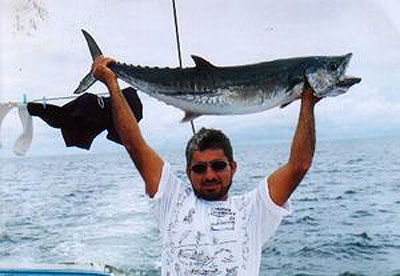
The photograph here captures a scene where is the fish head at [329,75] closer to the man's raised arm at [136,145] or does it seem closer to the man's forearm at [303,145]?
the man's forearm at [303,145]

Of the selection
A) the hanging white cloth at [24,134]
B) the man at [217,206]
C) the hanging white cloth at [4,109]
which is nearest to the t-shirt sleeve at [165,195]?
the man at [217,206]

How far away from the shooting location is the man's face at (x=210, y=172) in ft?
8.79

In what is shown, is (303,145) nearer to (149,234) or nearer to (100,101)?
(100,101)

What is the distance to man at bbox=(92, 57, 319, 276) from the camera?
263cm

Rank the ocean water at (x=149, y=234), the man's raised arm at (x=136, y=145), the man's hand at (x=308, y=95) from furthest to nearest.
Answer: the ocean water at (x=149, y=234)
the man's raised arm at (x=136, y=145)
the man's hand at (x=308, y=95)

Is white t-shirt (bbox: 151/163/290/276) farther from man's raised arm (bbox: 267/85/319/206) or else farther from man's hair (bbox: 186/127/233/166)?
man's hair (bbox: 186/127/233/166)

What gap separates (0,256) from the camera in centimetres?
1173

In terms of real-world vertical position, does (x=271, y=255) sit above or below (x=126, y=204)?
below

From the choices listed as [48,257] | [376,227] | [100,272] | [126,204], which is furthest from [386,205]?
[100,272]

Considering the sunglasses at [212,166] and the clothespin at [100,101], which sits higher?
the clothespin at [100,101]

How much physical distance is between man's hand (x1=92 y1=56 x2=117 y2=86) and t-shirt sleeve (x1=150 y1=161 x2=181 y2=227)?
1.55 ft

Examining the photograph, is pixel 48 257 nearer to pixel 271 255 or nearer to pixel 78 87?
pixel 271 255

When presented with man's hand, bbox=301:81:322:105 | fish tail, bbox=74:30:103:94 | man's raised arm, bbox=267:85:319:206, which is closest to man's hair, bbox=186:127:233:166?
man's raised arm, bbox=267:85:319:206

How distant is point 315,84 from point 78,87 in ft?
3.64
